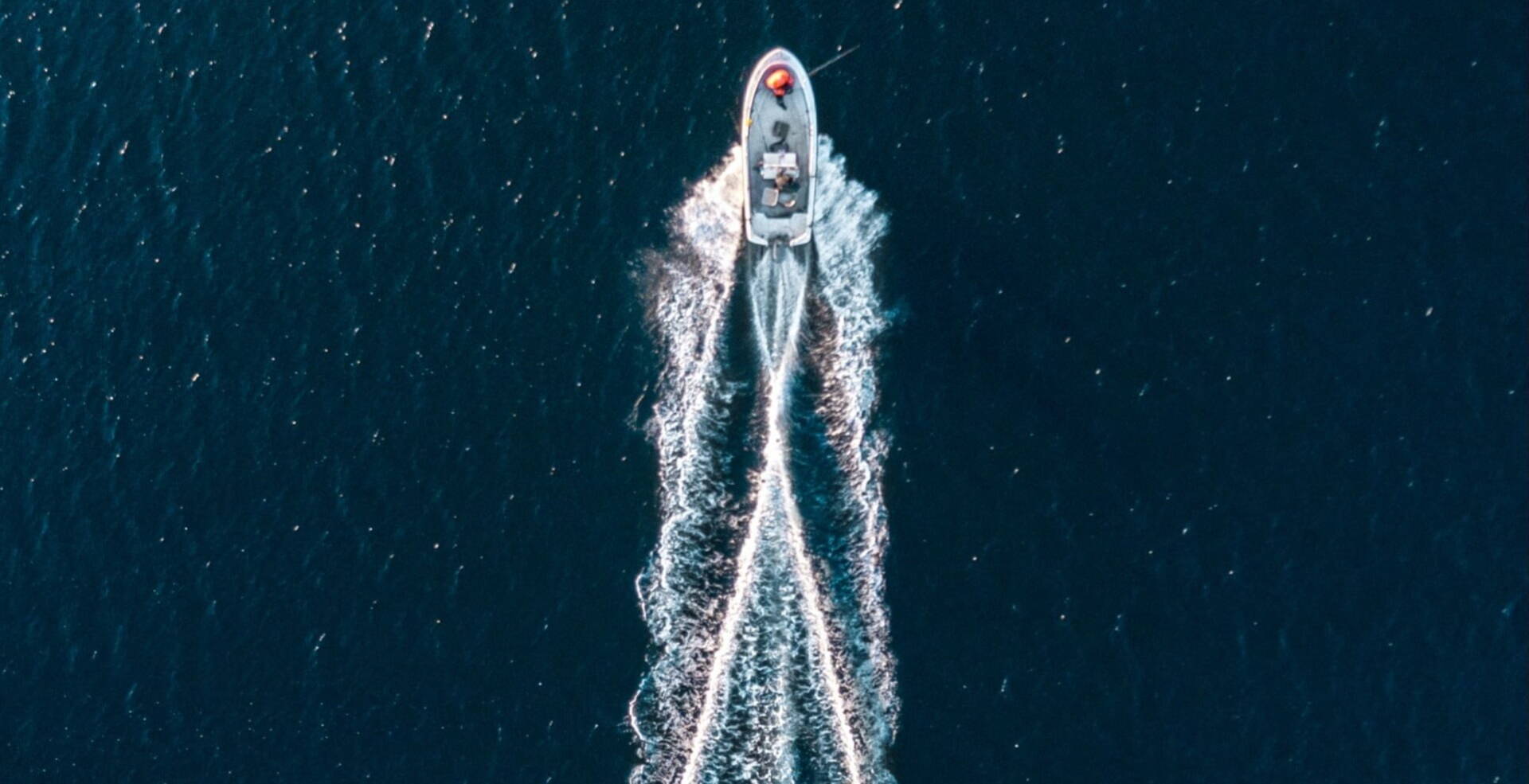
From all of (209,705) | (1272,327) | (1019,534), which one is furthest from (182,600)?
(1272,327)

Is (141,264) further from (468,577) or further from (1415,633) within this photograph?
(1415,633)

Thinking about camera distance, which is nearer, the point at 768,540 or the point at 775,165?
the point at 768,540

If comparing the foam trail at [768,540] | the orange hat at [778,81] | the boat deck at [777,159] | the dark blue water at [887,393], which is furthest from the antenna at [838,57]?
the foam trail at [768,540]

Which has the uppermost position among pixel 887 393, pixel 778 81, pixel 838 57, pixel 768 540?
pixel 838 57

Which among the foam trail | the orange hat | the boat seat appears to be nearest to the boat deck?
the boat seat

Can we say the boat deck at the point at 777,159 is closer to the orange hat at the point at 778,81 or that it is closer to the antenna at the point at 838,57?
the orange hat at the point at 778,81

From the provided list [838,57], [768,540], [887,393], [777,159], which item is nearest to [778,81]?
[838,57]

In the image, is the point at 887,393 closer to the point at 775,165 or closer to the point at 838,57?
the point at 775,165
